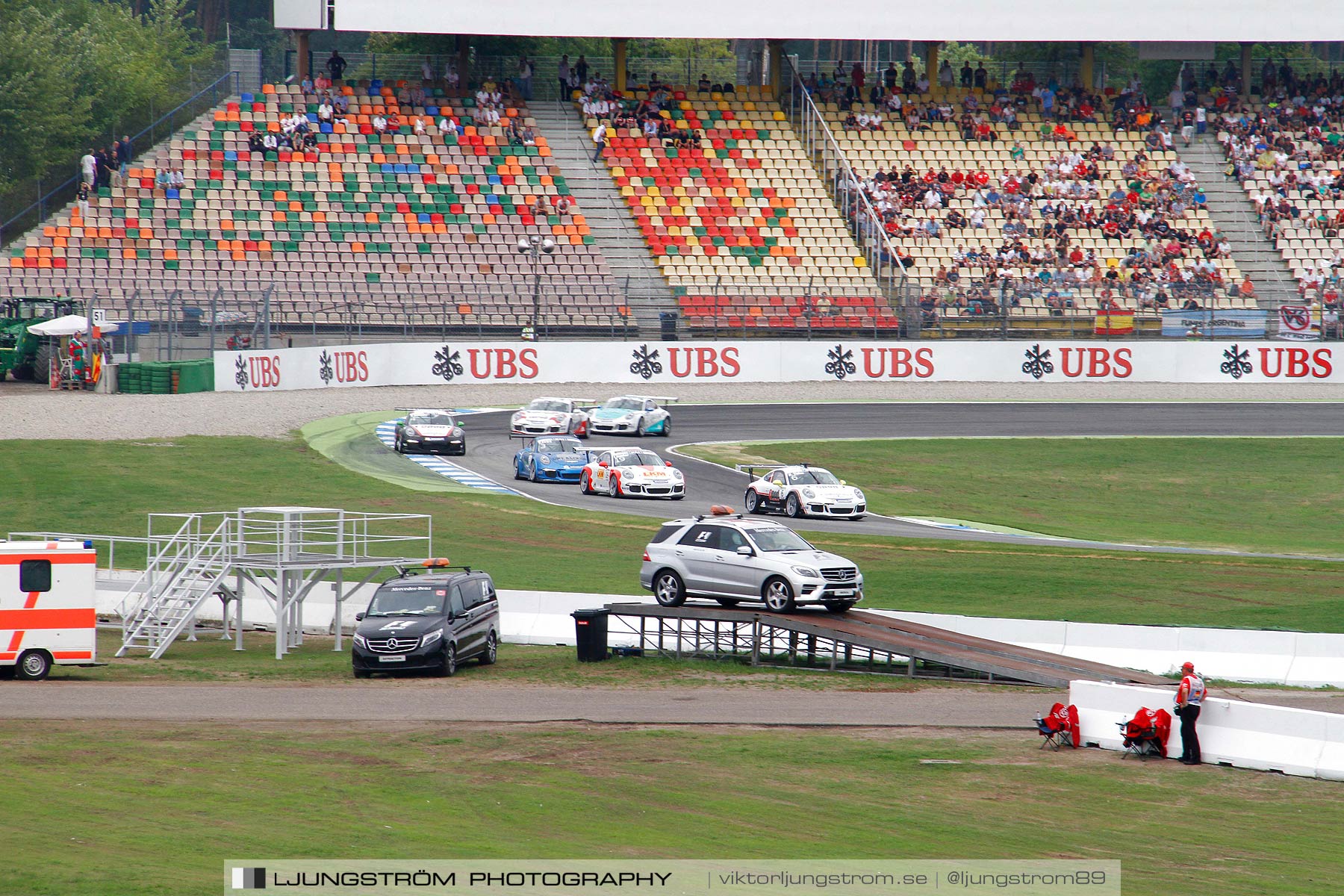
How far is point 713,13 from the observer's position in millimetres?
64062

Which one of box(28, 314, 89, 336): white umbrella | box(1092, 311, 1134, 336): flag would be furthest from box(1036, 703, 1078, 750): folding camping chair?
box(1092, 311, 1134, 336): flag

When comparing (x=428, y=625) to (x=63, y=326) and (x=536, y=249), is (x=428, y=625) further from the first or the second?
(x=536, y=249)

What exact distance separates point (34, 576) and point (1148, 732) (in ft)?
47.3

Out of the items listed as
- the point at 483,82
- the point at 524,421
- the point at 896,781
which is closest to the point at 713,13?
the point at 483,82

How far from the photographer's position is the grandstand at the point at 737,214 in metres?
57.2

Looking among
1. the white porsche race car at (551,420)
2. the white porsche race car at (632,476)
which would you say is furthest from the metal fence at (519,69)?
the white porsche race car at (632,476)

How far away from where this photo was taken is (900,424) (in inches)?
1925

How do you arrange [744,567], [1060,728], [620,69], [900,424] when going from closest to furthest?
[1060,728] < [744,567] < [900,424] < [620,69]

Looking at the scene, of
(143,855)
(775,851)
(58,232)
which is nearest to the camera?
(143,855)

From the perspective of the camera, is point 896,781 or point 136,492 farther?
point 136,492

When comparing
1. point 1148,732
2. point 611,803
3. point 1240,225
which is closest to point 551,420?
point 1148,732

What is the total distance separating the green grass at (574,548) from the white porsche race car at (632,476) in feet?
Answer: 4.04

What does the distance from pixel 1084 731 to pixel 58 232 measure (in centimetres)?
4633

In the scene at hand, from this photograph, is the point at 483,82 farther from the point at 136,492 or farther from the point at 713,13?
the point at 136,492
